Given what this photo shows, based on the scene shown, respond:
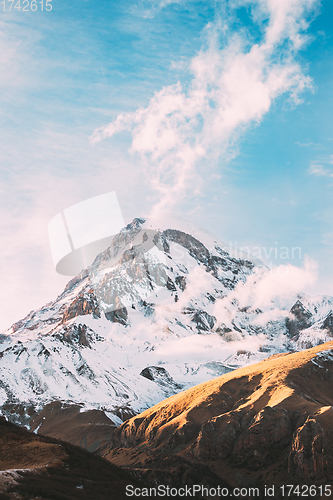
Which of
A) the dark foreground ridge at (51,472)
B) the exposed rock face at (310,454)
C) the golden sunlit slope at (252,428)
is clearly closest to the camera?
the dark foreground ridge at (51,472)

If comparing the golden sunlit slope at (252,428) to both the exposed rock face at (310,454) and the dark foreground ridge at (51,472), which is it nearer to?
the exposed rock face at (310,454)

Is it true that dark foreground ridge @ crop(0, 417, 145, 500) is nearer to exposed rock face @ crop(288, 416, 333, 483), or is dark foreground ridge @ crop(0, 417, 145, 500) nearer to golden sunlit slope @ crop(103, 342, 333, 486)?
golden sunlit slope @ crop(103, 342, 333, 486)

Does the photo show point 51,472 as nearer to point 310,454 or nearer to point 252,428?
point 310,454

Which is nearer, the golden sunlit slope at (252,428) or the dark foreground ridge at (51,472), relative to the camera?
the dark foreground ridge at (51,472)

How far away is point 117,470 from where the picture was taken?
7225 cm

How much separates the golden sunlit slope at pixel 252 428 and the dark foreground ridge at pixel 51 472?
32826mm

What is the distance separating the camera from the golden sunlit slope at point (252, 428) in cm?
9706

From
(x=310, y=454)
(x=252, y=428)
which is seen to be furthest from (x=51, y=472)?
(x=252, y=428)

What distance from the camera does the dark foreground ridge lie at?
47312 millimetres

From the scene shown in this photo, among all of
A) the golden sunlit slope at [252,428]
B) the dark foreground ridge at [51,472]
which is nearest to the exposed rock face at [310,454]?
the golden sunlit slope at [252,428]

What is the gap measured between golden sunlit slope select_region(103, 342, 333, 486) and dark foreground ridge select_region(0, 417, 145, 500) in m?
32.8

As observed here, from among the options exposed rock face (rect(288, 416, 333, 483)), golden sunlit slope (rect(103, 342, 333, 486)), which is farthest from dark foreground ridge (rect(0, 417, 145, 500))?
exposed rock face (rect(288, 416, 333, 483))

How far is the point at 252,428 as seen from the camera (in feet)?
361

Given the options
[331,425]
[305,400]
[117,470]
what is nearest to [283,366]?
[305,400]
